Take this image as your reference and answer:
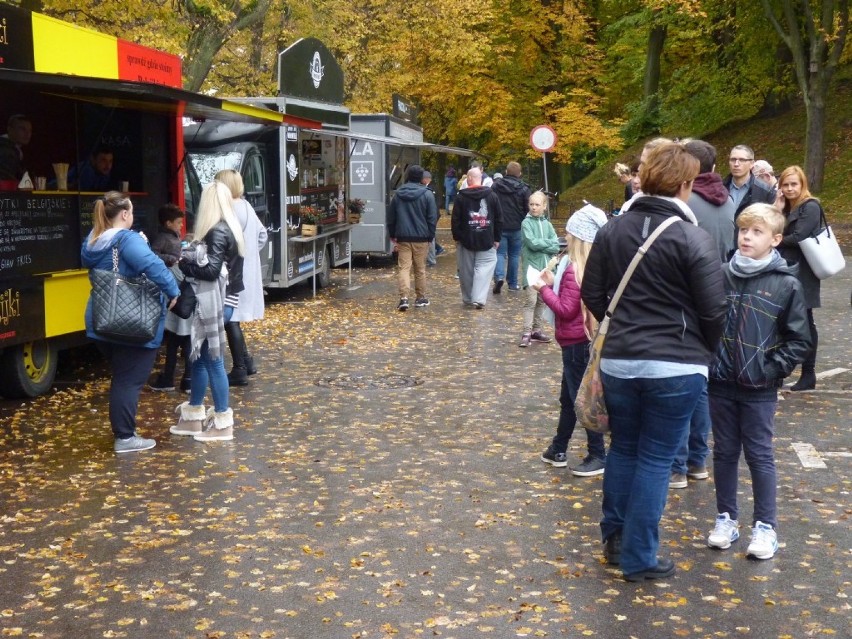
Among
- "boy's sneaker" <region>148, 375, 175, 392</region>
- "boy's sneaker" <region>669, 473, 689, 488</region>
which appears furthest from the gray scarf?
"boy's sneaker" <region>669, 473, 689, 488</region>

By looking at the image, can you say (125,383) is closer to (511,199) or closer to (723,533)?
(723,533)

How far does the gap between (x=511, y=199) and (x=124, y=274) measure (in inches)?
416

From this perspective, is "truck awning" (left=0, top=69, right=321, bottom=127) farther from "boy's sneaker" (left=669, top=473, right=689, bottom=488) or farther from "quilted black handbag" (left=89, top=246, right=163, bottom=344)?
"boy's sneaker" (left=669, top=473, right=689, bottom=488)

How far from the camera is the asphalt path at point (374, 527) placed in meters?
4.82

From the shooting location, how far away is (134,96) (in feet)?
31.8

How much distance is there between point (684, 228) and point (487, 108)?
32.4 meters

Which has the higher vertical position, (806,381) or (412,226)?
(412,226)

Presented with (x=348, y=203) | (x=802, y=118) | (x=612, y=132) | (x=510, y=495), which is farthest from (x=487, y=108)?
(x=510, y=495)

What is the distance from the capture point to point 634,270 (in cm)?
500

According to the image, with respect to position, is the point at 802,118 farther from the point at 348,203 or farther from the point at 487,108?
the point at 348,203

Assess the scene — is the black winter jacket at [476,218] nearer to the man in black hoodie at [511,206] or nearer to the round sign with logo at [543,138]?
the man in black hoodie at [511,206]

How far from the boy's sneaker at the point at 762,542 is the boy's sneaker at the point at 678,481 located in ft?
3.84

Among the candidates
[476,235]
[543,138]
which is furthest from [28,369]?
[543,138]

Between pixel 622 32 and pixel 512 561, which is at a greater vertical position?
pixel 622 32
